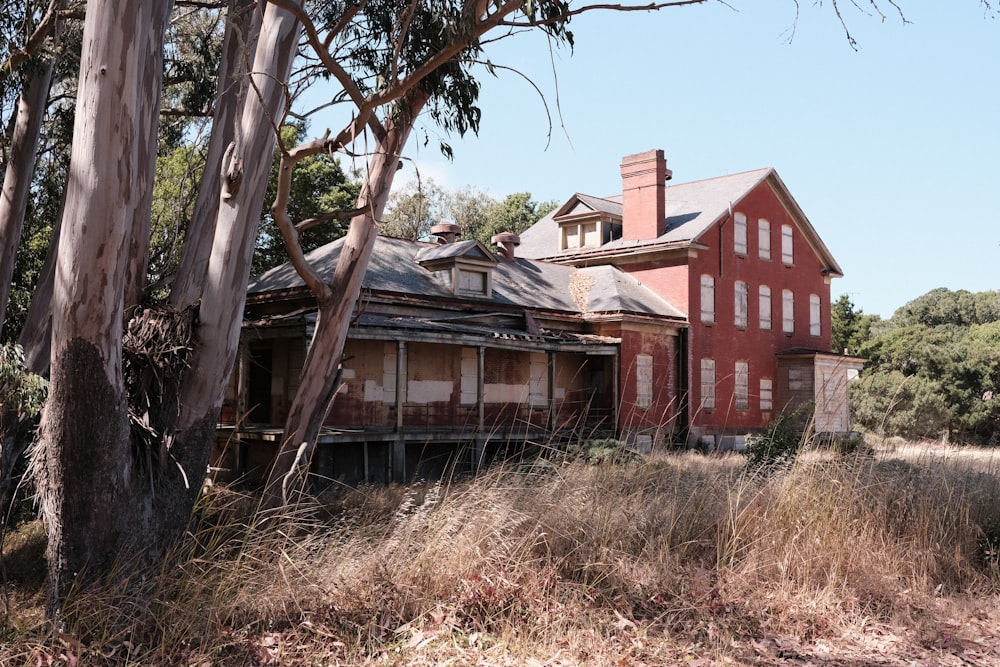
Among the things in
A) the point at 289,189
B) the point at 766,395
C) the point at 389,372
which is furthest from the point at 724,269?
the point at 289,189

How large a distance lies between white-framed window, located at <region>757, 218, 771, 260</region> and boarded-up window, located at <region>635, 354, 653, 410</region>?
7.01 meters

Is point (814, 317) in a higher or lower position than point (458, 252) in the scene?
lower

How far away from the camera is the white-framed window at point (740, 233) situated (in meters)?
27.6

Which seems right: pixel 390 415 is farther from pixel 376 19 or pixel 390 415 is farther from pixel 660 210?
pixel 660 210

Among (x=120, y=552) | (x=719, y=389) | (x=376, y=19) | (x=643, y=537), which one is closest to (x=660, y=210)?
(x=719, y=389)

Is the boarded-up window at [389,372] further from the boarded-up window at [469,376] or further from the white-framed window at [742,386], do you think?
the white-framed window at [742,386]

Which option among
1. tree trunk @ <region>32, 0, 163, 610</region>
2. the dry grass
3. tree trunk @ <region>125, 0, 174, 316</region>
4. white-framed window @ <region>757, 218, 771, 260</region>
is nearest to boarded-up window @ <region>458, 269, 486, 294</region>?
white-framed window @ <region>757, 218, 771, 260</region>

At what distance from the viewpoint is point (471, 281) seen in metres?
21.0

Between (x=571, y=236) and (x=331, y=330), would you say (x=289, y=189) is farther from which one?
(x=571, y=236)

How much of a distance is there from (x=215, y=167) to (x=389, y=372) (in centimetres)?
952

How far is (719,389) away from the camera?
87.9 ft

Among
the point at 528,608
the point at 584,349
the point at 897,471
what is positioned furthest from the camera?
the point at 584,349

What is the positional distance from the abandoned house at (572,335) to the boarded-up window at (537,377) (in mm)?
54

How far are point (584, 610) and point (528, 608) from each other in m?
0.41
